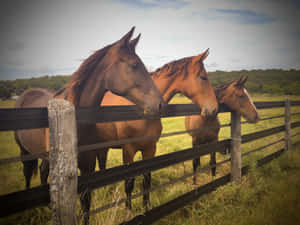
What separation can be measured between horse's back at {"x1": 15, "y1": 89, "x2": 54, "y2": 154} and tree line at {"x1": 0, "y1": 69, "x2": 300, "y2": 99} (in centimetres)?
30

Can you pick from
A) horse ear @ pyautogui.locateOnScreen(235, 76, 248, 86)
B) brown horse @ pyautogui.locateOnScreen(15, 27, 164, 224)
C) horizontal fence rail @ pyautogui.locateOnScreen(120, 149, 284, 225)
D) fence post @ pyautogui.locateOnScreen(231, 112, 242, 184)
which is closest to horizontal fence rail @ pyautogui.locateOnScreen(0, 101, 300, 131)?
brown horse @ pyautogui.locateOnScreen(15, 27, 164, 224)

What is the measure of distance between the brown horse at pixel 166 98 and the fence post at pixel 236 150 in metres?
0.65

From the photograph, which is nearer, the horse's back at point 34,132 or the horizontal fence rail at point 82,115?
the horizontal fence rail at point 82,115

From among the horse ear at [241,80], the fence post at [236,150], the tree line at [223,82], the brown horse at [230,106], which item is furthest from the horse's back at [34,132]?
the horse ear at [241,80]

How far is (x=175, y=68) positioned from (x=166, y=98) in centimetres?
61

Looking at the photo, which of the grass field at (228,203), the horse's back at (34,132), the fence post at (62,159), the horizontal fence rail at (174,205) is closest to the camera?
the fence post at (62,159)

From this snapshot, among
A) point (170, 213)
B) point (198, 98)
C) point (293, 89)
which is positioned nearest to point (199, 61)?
point (198, 98)

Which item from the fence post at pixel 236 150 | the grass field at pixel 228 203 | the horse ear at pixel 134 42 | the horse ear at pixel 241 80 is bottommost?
the grass field at pixel 228 203

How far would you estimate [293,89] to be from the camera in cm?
2050

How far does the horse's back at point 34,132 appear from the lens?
295cm

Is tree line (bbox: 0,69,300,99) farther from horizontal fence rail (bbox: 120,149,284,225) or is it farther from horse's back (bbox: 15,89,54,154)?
horizontal fence rail (bbox: 120,149,284,225)

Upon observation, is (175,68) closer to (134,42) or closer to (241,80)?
(134,42)

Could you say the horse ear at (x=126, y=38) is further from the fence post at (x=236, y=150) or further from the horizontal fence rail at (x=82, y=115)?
the fence post at (x=236, y=150)

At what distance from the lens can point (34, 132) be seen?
3.14 m
